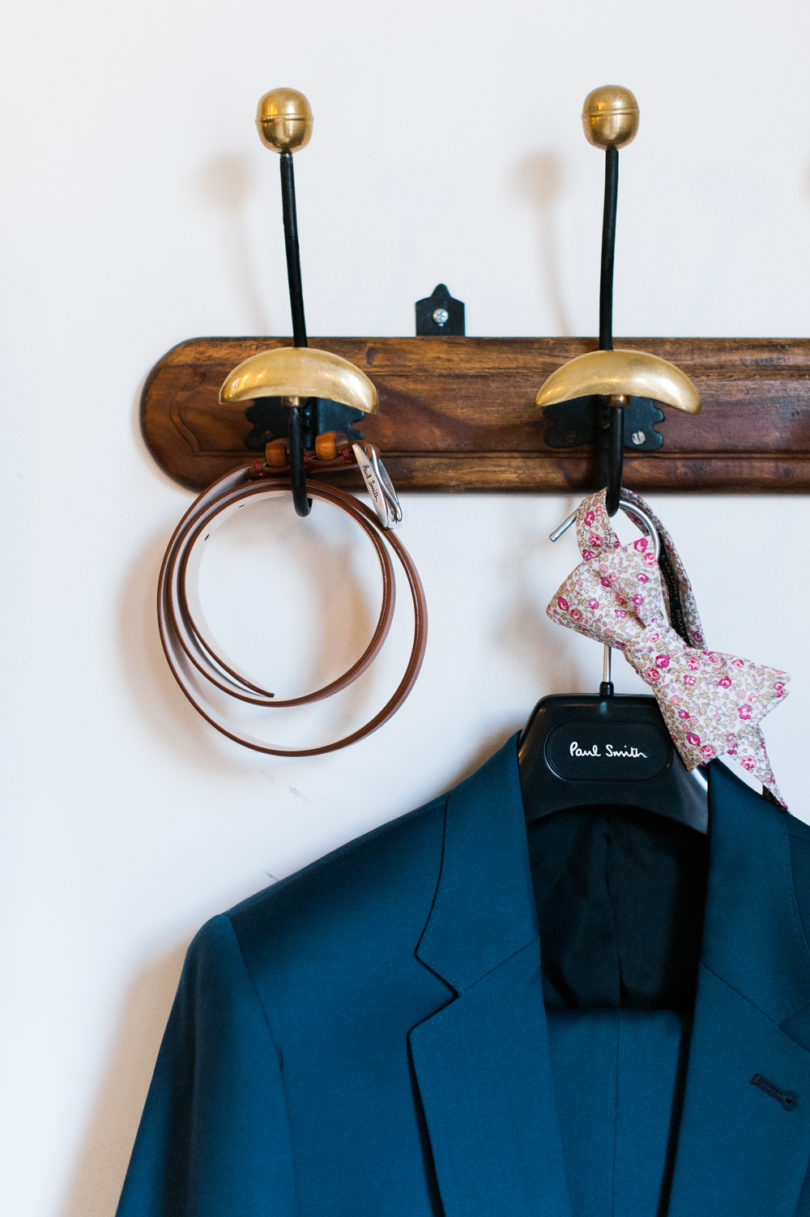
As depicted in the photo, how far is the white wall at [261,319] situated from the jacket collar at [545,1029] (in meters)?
0.12

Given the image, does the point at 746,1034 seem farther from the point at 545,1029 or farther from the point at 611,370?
the point at 611,370

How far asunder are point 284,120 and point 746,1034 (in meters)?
0.68

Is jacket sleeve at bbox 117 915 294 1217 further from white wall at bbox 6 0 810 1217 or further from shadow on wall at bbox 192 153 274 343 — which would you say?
shadow on wall at bbox 192 153 274 343

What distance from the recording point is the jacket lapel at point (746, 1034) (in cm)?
66

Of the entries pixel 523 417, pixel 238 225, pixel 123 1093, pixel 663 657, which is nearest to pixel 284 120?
pixel 238 225

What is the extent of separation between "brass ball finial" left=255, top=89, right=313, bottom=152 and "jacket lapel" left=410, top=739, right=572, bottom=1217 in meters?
0.44

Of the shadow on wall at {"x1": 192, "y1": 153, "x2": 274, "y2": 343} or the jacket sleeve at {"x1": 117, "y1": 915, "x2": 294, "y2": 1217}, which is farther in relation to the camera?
the shadow on wall at {"x1": 192, "y1": 153, "x2": 274, "y2": 343}

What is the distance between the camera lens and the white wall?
811 mm

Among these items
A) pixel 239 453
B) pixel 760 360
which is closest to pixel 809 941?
pixel 760 360

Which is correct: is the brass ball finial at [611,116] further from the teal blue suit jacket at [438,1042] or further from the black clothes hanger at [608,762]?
the teal blue suit jacket at [438,1042]

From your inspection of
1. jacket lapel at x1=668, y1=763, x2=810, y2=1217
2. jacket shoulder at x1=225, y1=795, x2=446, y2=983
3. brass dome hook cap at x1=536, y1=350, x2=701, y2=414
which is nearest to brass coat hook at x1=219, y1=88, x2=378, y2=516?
brass dome hook cap at x1=536, y1=350, x2=701, y2=414

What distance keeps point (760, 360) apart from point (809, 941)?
418 millimetres

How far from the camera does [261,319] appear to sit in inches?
32.4

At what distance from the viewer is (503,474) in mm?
787
